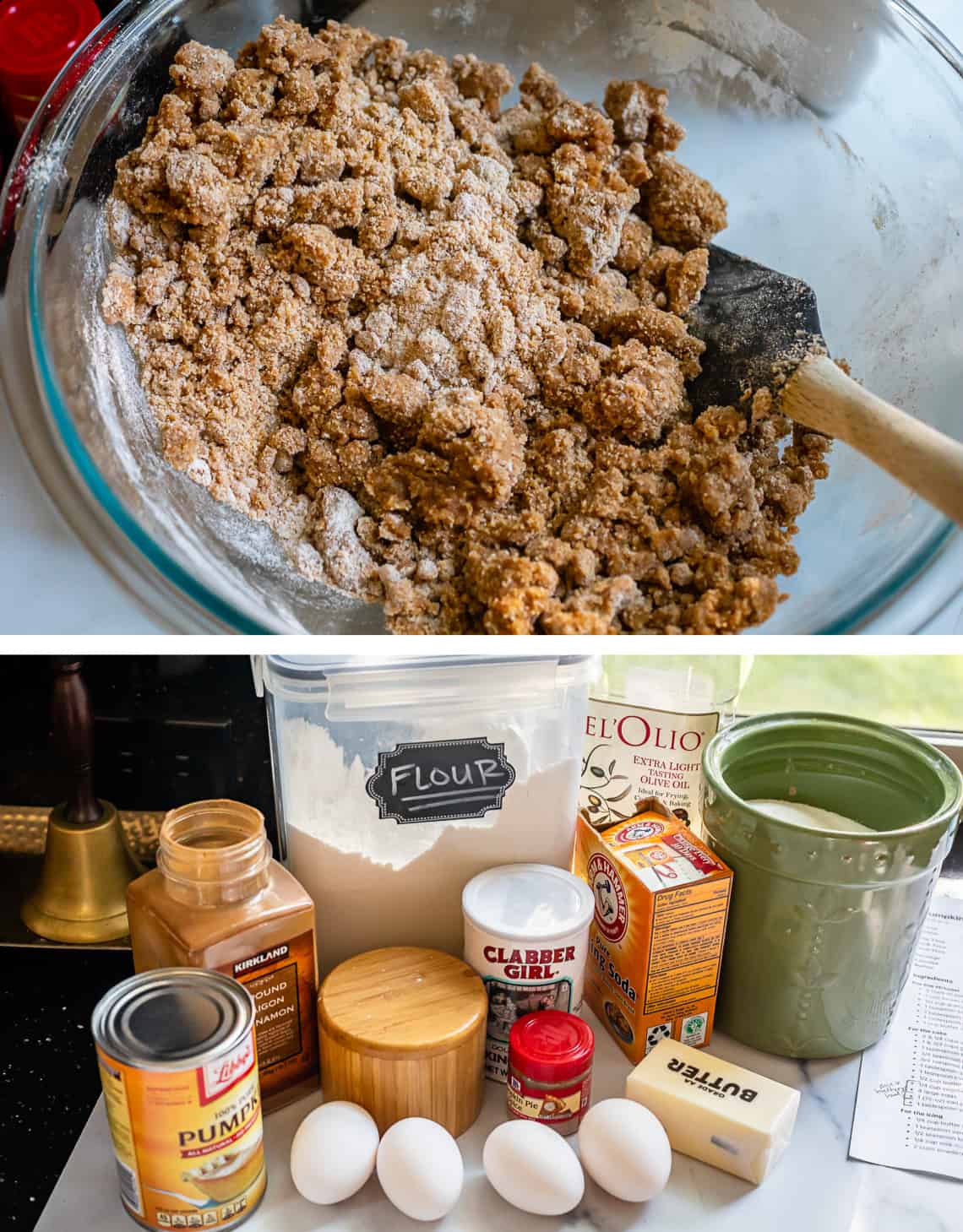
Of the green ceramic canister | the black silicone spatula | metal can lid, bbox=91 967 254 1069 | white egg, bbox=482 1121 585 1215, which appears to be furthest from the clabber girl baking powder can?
the black silicone spatula

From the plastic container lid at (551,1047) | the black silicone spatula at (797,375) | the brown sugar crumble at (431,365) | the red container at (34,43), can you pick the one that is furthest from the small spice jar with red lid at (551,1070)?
the red container at (34,43)

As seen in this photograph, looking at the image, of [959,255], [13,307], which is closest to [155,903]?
[13,307]

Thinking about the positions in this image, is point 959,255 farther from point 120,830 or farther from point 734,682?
point 120,830

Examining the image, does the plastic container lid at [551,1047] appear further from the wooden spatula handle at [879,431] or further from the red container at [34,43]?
the red container at [34,43]

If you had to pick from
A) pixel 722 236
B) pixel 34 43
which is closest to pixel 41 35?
pixel 34 43

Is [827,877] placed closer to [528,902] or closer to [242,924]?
[528,902]

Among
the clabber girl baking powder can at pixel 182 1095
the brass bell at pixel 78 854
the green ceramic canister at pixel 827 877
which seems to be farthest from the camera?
the brass bell at pixel 78 854
